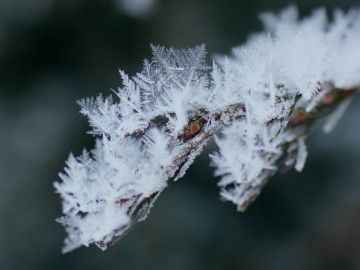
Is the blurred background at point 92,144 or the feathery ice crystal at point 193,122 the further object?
the blurred background at point 92,144

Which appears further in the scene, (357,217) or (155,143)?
(357,217)

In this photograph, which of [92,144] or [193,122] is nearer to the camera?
[193,122]

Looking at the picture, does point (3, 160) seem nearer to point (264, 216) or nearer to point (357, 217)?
point (264, 216)

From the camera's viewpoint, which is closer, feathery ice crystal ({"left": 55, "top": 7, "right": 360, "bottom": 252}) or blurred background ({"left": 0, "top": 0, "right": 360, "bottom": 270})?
feathery ice crystal ({"left": 55, "top": 7, "right": 360, "bottom": 252})

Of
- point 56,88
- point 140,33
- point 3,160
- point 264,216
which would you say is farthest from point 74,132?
point 264,216

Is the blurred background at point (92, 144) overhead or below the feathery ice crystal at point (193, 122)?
overhead
